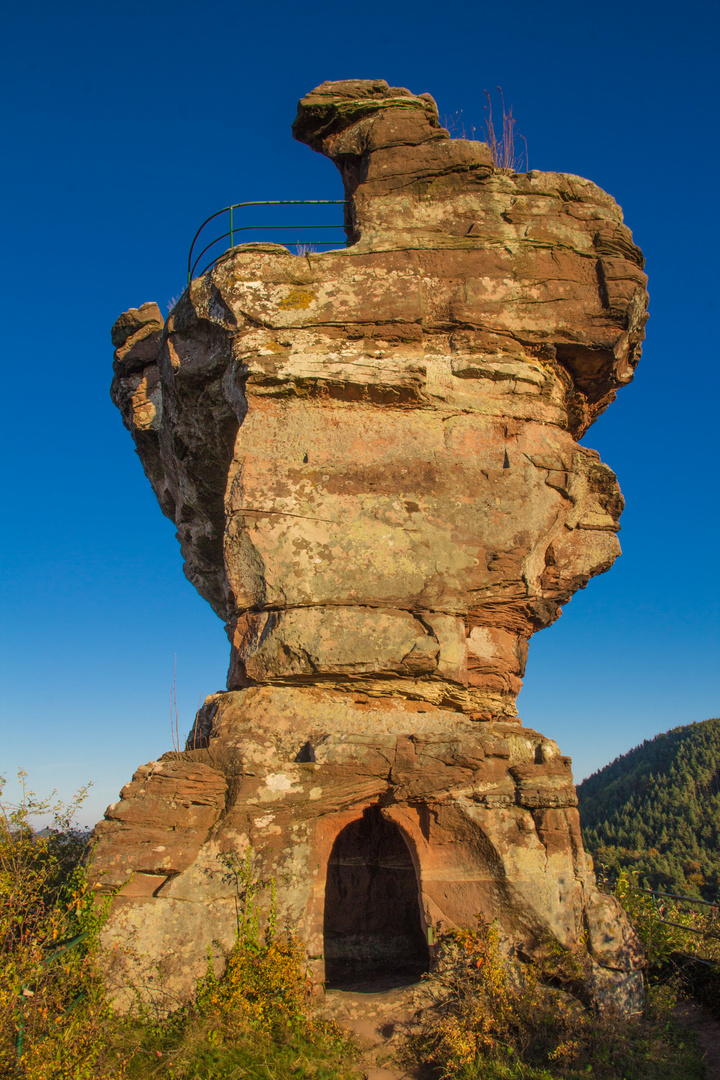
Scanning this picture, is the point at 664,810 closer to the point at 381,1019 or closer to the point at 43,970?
the point at 381,1019

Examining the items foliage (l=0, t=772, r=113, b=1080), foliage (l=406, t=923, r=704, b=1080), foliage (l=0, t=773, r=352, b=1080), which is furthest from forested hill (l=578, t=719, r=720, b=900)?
foliage (l=0, t=772, r=113, b=1080)

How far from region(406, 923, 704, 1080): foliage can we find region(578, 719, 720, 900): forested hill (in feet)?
39.0

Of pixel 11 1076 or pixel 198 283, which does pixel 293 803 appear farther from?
pixel 198 283

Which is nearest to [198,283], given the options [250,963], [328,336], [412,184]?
[328,336]

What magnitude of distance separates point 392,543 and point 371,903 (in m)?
3.89

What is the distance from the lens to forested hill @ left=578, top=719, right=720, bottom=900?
1927cm

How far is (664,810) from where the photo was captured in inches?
984

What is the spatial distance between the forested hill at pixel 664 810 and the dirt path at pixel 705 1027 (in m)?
10.0

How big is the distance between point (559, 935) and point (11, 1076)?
3.36m

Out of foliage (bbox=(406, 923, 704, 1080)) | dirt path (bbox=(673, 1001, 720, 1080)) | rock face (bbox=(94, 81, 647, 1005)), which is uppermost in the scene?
rock face (bbox=(94, 81, 647, 1005))

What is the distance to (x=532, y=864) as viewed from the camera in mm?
5367

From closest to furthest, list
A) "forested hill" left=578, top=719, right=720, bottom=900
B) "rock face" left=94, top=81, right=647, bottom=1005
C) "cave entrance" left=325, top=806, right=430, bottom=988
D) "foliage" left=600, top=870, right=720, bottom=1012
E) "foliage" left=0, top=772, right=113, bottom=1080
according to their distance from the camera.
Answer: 1. "foliage" left=0, top=772, right=113, bottom=1080
2. "rock face" left=94, top=81, right=647, bottom=1005
3. "foliage" left=600, top=870, right=720, bottom=1012
4. "cave entrance" left=325, top=806, right=430, bottom=988
5. "forested hill" left=578, top=719, right=720, bottom=900

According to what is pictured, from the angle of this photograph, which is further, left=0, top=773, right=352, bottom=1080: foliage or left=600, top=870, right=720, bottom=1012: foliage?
left=600, top=870, right=720, bottom=1012: foliage

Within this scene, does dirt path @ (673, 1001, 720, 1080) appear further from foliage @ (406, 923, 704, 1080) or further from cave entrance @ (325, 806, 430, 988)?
cave entrance @ (325, 806, 430, 988)
